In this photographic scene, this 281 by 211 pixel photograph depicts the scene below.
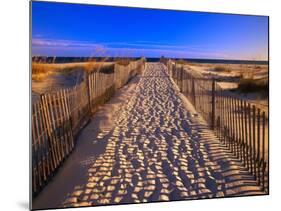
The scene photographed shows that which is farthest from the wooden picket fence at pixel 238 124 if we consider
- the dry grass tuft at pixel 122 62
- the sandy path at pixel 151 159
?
the dry grass tuft at pixel 122 62

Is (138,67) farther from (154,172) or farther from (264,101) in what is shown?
(264,101)

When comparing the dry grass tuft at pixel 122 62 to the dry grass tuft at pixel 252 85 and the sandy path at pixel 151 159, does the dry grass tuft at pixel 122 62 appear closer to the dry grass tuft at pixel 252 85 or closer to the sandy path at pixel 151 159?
the sandy path at pixel 151 159

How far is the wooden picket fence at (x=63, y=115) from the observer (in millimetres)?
3729

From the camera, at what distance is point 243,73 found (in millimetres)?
4277

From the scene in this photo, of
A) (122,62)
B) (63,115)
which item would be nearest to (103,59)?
(122,62)

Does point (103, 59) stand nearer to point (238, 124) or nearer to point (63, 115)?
point (63, 115)

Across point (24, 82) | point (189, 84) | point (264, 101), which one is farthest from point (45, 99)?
point (264, 101)

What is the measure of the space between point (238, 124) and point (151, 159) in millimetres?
915

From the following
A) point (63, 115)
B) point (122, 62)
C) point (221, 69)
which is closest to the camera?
point (63, 115)

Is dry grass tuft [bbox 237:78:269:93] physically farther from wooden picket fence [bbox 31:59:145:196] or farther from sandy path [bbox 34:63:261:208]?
wooden picket fence [bbox 31:59:145:196]

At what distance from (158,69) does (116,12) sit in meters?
0.63

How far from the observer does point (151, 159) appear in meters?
4.04

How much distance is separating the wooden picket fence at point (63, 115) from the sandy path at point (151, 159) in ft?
0.31

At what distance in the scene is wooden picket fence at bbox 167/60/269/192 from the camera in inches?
168
